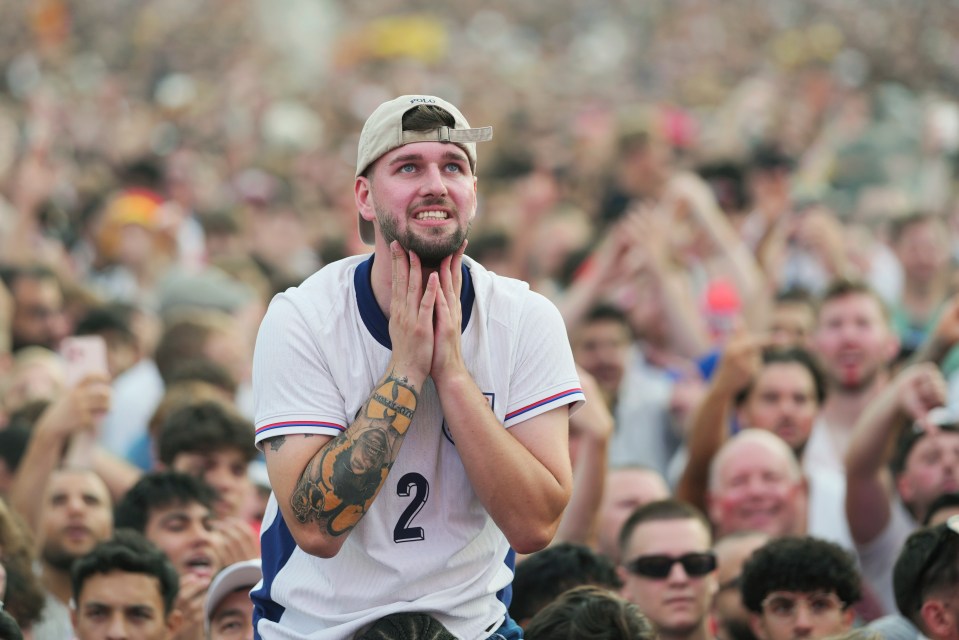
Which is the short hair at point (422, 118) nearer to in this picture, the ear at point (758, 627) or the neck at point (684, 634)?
the ear at point (758, 627)

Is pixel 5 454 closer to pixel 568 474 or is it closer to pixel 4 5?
pixel 568 474

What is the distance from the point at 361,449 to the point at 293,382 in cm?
28

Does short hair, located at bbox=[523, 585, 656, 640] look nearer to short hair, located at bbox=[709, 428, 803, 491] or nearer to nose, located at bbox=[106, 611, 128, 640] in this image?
nose, located at bbox=[106, 611, 128, 640]

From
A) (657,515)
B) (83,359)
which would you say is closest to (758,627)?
(657,515)

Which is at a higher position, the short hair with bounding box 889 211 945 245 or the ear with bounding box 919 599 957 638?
the short hair with bounding box 889 211 945 245

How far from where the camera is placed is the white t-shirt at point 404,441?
400cm

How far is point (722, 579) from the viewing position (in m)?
6.55

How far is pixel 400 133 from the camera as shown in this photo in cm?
404

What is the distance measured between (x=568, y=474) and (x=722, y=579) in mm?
2697

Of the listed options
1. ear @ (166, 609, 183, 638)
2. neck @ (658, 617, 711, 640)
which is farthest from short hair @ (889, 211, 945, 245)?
ear @ (166, 609, 183, 638)

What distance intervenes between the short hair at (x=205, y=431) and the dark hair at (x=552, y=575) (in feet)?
5.25

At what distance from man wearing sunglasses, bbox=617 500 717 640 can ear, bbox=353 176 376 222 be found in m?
2.52

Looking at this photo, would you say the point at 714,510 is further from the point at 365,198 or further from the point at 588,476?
the point at 365,198

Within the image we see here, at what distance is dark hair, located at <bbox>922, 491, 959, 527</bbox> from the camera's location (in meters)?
6.27
